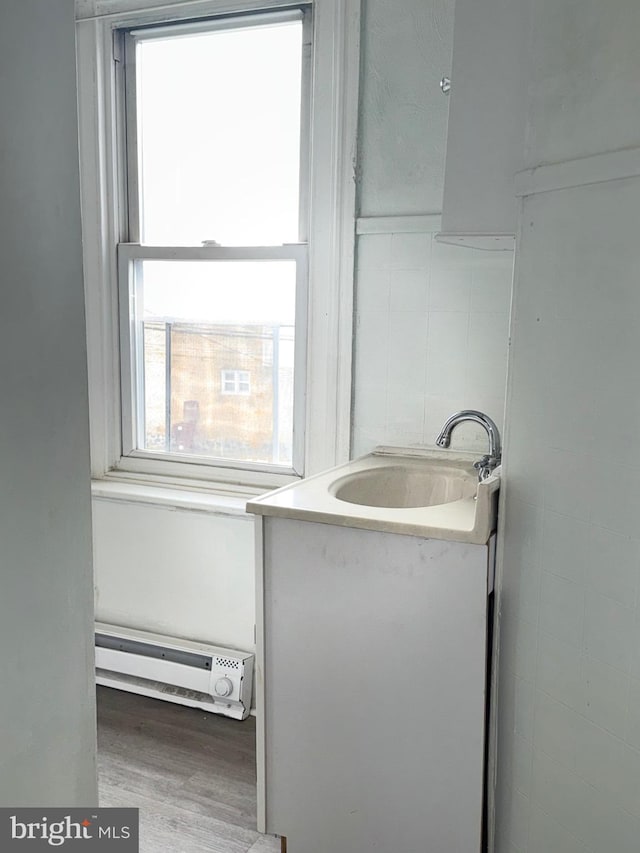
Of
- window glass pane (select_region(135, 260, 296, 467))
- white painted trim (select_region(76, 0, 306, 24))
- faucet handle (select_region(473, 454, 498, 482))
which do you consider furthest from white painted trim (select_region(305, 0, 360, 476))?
faucet handle (select_region(473, 454, 498, 482))

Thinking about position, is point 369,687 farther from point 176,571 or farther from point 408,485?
point 176,571

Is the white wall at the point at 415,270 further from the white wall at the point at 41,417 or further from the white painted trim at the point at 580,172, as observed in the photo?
the white wall at the point at 41,417

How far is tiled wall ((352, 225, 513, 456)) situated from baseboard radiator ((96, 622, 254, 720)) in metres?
0.86

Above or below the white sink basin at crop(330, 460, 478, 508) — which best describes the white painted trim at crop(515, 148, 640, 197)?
above

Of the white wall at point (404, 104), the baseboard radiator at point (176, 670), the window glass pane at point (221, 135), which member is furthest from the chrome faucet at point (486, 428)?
the baseboard radiator at point (176, 670)

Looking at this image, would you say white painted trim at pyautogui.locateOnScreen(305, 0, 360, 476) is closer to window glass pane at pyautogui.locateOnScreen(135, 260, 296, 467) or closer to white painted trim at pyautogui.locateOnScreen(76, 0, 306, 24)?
window glass pane at pyautogui.locateOnScreen(135, 260, 296, 467)

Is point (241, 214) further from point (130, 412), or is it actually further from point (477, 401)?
point (477, 401)

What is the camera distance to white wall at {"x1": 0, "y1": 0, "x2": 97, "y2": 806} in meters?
0.79

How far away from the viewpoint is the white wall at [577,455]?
1.24 meters

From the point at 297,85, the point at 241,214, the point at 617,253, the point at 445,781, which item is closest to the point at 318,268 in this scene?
the point at 241,214

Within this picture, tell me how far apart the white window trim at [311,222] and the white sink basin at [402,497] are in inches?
11.8

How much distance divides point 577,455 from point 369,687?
0.76 metres

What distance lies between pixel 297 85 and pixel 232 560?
1.63 m

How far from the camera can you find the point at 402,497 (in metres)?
2.19
